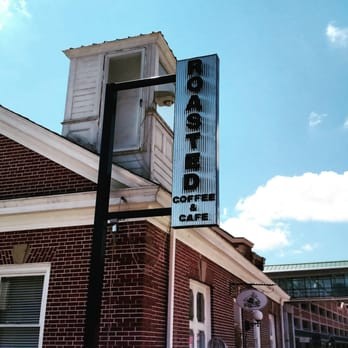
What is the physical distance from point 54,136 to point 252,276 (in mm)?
8482

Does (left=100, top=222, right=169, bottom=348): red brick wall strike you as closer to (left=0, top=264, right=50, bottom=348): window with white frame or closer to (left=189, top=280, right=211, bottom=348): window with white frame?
(left=0, top=264, right=50, bottom=348): window with white frame

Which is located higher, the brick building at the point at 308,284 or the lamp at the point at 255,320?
the brick building at the point at 308,284

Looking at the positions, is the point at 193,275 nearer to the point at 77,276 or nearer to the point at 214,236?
the point at 214,236

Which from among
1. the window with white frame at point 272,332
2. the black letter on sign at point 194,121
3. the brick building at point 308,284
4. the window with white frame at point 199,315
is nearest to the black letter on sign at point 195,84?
the black letter on sign at point 194,121

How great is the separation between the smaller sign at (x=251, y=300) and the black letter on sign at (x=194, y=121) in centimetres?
674

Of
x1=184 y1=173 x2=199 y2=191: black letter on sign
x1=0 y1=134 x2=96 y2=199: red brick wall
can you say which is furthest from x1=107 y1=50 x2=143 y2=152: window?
x1=184 y1=173 x2=199 y2=191: black letter on sign

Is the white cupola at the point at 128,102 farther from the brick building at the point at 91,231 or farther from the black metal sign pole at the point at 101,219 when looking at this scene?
the black metal sign pole at the point at 101,219

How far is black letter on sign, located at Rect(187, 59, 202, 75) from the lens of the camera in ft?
21.8

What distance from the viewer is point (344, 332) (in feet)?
187

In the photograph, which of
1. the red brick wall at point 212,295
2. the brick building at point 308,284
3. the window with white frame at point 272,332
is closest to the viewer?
the red brick wall at point 212,295

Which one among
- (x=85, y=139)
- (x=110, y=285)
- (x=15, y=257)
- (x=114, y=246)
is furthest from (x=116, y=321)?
(x=85, y=139)

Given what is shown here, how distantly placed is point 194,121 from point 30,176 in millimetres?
3824

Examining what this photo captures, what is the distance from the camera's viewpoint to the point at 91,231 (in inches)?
315

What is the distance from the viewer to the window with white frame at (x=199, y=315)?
32.6 ft
